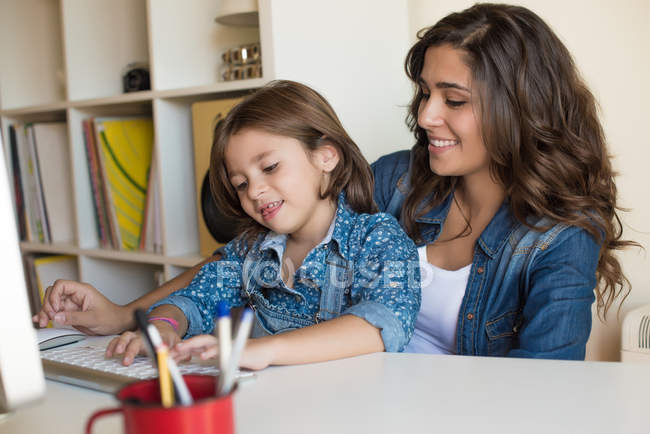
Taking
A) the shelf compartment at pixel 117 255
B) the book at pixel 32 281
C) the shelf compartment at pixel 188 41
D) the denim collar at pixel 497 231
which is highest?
the shelf compartment at pixel 188 41

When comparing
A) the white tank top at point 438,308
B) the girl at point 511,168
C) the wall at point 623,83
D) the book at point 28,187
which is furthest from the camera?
the book at point 28,187

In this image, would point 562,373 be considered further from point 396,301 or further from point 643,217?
point 643,217

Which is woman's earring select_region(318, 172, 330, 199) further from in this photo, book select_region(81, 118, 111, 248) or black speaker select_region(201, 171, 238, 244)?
book select_region(81, 118, 111, 248)

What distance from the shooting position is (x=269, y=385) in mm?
757

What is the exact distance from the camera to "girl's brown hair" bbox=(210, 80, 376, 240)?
48.7 inches

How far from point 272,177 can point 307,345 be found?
1.46ft

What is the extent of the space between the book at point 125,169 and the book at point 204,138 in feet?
1.11

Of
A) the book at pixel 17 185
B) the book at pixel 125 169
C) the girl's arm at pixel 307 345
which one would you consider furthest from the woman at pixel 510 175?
the book at pixel 17 185

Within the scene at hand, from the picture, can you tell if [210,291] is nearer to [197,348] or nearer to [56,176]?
[197,348]

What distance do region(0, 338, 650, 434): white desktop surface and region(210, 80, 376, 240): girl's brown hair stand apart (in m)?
0.55

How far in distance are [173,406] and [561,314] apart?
0.82 metres

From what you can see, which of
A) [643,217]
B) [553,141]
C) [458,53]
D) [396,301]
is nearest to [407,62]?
[458,53]

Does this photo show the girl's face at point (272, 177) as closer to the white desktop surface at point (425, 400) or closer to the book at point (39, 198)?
the white desktop surface at point (425, 400)

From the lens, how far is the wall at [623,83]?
5.41ft
